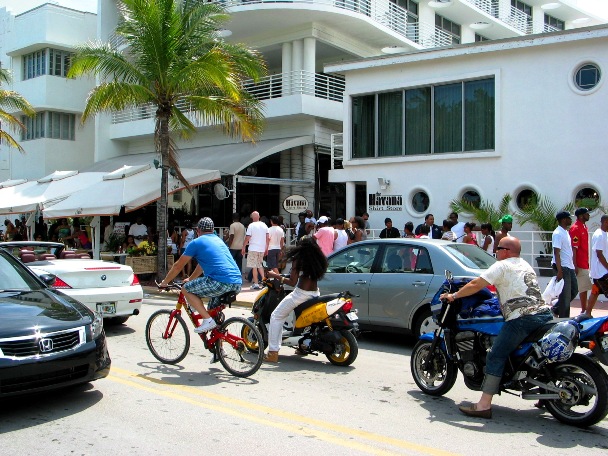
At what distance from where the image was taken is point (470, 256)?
8.96m

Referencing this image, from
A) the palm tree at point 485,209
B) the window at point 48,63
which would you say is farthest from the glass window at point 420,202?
the window at point 48,63

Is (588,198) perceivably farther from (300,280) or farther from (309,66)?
(309,66)

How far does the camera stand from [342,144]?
20438 millimetres

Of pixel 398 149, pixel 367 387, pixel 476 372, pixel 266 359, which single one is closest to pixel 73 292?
pixel 266 359

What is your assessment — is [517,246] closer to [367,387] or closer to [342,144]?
[367,387]

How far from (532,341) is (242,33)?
20.3 m

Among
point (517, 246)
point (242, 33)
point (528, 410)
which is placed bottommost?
point (528, 410)

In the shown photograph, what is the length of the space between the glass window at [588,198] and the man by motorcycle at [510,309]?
9436 millimetres

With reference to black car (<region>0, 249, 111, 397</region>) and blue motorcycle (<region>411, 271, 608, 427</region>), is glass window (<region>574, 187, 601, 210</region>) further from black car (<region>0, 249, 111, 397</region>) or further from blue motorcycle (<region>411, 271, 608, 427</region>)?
black car (<region>0, 249, 111, 397</region>)

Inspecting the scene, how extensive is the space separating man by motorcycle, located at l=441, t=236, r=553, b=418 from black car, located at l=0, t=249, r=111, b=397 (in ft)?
10.9

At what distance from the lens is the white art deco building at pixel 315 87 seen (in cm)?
1739

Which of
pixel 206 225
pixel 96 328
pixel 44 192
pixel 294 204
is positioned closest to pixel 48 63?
pixel 44 192

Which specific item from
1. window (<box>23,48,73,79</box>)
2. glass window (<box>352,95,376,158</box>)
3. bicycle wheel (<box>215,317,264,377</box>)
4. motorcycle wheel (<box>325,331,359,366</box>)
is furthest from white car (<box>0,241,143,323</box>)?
window (<box>23,48,73,79</box>)

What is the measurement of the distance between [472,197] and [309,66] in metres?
8.38
